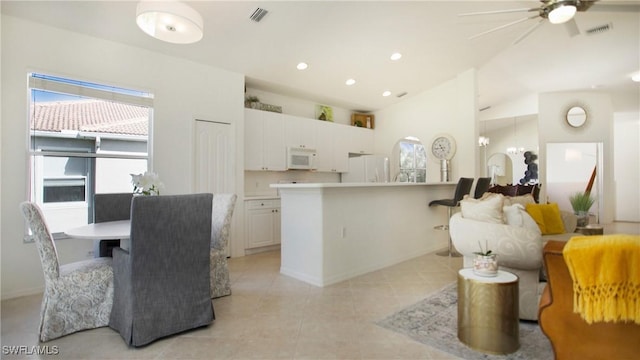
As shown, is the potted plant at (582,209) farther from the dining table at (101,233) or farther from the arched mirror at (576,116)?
the dining table at (101,233)

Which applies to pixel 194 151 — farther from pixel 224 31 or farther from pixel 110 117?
pixel 224 31

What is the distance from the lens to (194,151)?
4137 millimetres

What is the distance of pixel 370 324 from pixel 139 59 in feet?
12.3

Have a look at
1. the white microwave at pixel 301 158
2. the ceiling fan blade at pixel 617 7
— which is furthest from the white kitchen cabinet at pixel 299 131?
the ceiling fan blade at pixel 617 7

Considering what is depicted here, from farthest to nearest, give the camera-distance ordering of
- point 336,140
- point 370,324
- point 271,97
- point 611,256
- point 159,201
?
point 336,140 < point 271,97 < point 370,324 < point 159,201 < point 611,256

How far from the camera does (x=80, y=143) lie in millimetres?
3438

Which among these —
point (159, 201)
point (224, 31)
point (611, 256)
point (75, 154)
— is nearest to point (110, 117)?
point (75, 154)

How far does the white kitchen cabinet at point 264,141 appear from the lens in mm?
4879

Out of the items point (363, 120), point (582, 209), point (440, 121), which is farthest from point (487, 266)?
point (363, 120)

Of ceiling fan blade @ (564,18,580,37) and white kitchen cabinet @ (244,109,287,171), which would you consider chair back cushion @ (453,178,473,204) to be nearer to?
ceiling fan blade @ (564,18,580,37)

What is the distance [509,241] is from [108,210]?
351 centimetres

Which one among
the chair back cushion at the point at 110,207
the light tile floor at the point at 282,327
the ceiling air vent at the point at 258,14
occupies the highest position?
the ceiling air vent at the point at 258,14

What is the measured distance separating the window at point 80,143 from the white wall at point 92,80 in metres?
0.11

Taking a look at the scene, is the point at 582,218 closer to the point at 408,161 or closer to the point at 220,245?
the point at 408,161
